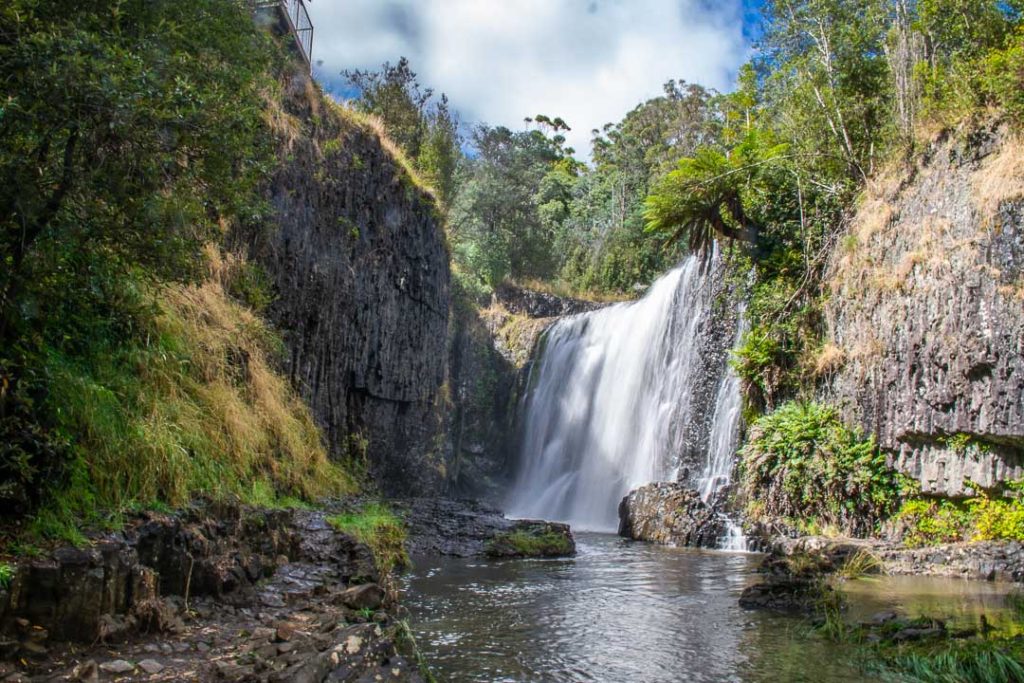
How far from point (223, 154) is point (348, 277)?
9.59 metres

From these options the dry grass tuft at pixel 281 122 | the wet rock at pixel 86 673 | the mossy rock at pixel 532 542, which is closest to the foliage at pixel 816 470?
the mossy rock at pixel 532 542

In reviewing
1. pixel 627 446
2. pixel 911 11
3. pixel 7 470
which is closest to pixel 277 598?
pixel 7 470

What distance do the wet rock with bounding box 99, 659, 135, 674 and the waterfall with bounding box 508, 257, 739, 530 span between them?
1365cm

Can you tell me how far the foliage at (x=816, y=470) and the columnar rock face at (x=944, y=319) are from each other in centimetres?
43

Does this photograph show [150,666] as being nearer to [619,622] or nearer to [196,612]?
[196,612]

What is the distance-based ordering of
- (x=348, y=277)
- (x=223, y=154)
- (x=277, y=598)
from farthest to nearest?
(x=348, y=277)
(x=277, y=598)
(x=223, y=154)

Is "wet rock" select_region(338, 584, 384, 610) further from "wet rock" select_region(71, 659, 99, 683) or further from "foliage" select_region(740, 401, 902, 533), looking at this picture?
"foliage" select_region(740, 401, 902, 533)

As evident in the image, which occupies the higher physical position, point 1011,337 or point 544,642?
point 1011,337

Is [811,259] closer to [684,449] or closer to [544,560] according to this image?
[684,449]

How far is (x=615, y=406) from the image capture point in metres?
22.3

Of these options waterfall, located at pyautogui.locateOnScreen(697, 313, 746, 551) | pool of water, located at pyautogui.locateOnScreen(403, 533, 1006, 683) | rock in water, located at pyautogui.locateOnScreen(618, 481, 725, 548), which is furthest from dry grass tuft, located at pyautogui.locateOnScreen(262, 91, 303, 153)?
waterfall, located at pyautogui.locateOnScreen(697, 313, 746, 551)

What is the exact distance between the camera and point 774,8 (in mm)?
20141

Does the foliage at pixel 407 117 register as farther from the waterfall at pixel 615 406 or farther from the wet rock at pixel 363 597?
the wet rock at pixel 363 597

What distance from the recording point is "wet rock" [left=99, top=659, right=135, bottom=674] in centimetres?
382
